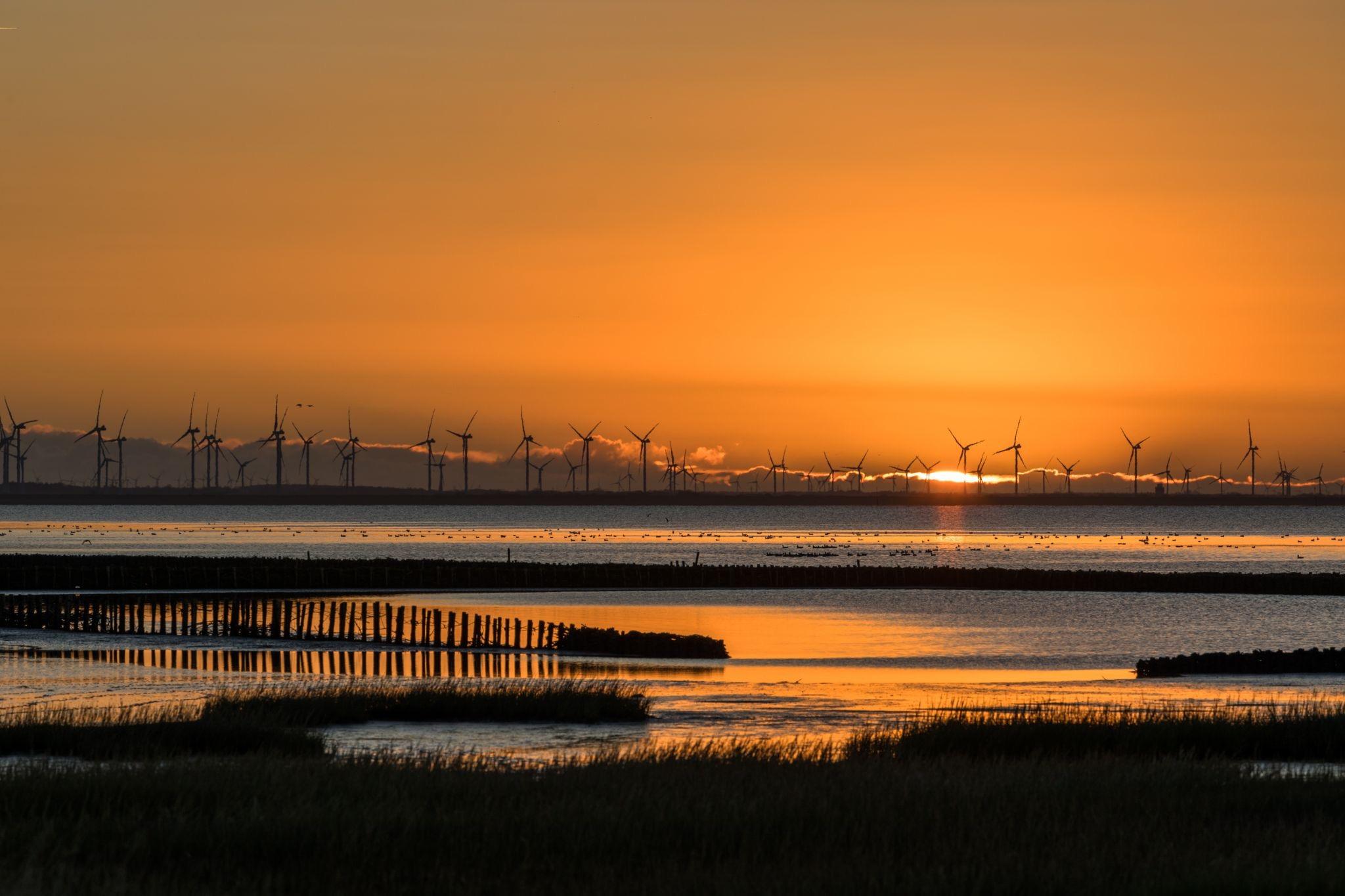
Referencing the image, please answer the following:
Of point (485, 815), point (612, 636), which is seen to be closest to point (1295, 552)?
point (612, 636)

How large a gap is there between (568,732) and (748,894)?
17.3 meters

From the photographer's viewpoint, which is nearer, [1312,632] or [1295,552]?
[1312,632]

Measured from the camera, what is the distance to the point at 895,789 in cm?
2383

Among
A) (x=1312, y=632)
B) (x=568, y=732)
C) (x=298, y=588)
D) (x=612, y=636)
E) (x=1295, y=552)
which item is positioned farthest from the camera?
(x=1295, y=552)

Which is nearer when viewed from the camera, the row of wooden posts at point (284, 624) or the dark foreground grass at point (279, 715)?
the dark foreground grass at point (279, 715)

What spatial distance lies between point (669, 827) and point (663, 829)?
0.13 meters

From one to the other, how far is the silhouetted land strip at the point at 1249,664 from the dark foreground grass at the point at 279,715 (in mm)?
20866

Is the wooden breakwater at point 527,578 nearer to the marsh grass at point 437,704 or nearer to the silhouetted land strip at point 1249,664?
the silhouetted land strip at point 1249,664

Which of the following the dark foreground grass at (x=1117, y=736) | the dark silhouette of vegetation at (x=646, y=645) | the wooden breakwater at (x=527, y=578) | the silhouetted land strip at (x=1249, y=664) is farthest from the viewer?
the wooden breakwater at (x=527, y=578)

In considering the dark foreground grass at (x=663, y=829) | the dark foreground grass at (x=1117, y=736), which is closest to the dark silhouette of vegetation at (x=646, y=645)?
the dark foreground grass at (x=1117, y=736)

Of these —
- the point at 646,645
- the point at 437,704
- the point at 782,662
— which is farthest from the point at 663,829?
the point at 646,645

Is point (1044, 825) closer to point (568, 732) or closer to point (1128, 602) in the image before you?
point (568, 732)

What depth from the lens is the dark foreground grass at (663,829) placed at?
1809 centimetres

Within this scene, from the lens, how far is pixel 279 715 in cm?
3391
